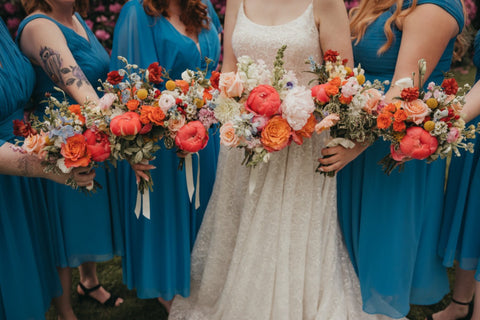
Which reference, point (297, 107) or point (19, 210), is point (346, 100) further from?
point (19, 210)

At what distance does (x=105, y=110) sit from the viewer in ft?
6.81

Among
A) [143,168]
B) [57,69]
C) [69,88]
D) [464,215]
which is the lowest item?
[464,215]

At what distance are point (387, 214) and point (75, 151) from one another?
174 centimetres

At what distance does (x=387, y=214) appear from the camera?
2.46m

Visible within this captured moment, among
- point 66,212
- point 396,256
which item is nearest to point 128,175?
point 66,212

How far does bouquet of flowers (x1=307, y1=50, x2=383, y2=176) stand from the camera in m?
1.96

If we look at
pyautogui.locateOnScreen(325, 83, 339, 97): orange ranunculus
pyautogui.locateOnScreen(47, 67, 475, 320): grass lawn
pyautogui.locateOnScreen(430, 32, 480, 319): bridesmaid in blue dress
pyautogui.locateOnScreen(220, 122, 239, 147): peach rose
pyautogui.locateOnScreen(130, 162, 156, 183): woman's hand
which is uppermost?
pyautogui.locateOnScreen(325, 83, 339, 97): orange ranunculus

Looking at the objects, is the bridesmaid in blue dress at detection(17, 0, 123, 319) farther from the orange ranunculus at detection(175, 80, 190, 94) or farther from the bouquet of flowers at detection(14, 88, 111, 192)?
the orange ranunculus at detection(175, 80, 190, 94)

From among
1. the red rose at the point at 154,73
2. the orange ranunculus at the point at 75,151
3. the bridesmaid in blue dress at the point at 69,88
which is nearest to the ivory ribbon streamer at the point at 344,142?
the red rose at the point at 154,73

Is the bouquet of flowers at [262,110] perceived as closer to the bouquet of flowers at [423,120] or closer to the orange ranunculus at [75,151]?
the bouquet of flowers at [423,120]

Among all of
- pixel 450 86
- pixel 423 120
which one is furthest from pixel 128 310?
pixel 450 86

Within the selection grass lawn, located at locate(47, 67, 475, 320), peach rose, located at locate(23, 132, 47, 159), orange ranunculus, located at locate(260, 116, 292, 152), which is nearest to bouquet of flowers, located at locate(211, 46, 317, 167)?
orange ranunculus, located at locate(260, 116, 292, 152)

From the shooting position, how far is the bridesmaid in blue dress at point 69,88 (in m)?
2.45

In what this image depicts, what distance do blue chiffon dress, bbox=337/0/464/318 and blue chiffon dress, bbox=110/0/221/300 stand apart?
103 centimetres
